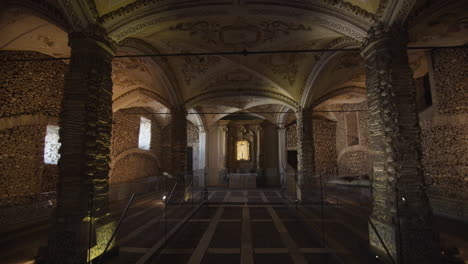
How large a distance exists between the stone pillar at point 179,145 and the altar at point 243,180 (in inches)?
216

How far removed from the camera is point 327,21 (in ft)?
14.8

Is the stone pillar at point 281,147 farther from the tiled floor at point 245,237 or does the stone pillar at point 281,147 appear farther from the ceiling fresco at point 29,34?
the ceiling fresco at point 29,34

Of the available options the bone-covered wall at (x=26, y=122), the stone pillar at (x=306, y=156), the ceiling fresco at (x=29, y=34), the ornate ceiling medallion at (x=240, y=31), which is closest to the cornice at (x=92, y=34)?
the ceiling fresco at (x=29, y=34)

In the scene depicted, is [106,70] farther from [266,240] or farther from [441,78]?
[441,78]

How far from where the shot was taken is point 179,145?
914cm

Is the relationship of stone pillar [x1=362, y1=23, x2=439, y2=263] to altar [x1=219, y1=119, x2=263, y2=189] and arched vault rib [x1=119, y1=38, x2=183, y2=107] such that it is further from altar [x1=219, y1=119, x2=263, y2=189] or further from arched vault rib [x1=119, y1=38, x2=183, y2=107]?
altar [x1=219, y1=119, x2=263, y2=189]

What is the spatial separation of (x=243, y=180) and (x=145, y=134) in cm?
715

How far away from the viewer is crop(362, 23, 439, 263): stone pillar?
3.44m

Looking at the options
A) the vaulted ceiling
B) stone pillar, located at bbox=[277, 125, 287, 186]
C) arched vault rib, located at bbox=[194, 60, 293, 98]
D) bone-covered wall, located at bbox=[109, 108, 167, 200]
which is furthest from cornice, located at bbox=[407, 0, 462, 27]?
stone pillar, located at bbox=[277, 125, 287, 186]

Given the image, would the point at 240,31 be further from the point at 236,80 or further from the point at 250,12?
the point at 236,80

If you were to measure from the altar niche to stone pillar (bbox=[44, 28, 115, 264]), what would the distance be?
38.3 feet

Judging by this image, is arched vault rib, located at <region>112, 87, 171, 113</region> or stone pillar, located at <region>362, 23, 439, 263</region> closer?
stone pillar, located at <region>362, 23, 439, 263</region>

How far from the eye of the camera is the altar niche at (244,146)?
15.6 meters

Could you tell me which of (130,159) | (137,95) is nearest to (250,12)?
(137,95)
